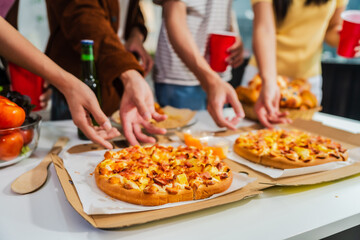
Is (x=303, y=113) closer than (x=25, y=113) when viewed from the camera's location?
No

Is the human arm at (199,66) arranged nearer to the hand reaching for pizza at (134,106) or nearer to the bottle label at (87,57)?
the hand reaching for pizza at (134,106)

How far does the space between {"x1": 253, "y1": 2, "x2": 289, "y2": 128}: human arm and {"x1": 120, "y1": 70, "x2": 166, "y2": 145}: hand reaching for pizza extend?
1.95 ft

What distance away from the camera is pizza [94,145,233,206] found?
795mm

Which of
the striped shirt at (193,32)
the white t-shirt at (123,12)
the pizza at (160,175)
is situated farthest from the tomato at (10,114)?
the white t-shirt at (123,12)

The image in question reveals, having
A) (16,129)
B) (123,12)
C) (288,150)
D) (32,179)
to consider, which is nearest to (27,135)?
(16,129)

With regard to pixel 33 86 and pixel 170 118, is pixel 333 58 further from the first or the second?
pixel 33 86

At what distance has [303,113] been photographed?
164cm

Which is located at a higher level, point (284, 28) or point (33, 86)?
point (284, 28)

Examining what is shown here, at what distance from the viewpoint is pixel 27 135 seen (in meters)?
1.03

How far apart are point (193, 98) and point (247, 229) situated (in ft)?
4.60

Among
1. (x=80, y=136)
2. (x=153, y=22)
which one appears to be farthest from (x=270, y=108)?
(x=153, y=22)

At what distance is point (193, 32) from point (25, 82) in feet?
3.33

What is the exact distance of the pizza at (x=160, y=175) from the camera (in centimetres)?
79

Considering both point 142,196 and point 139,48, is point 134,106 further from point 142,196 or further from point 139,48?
point 139,48
